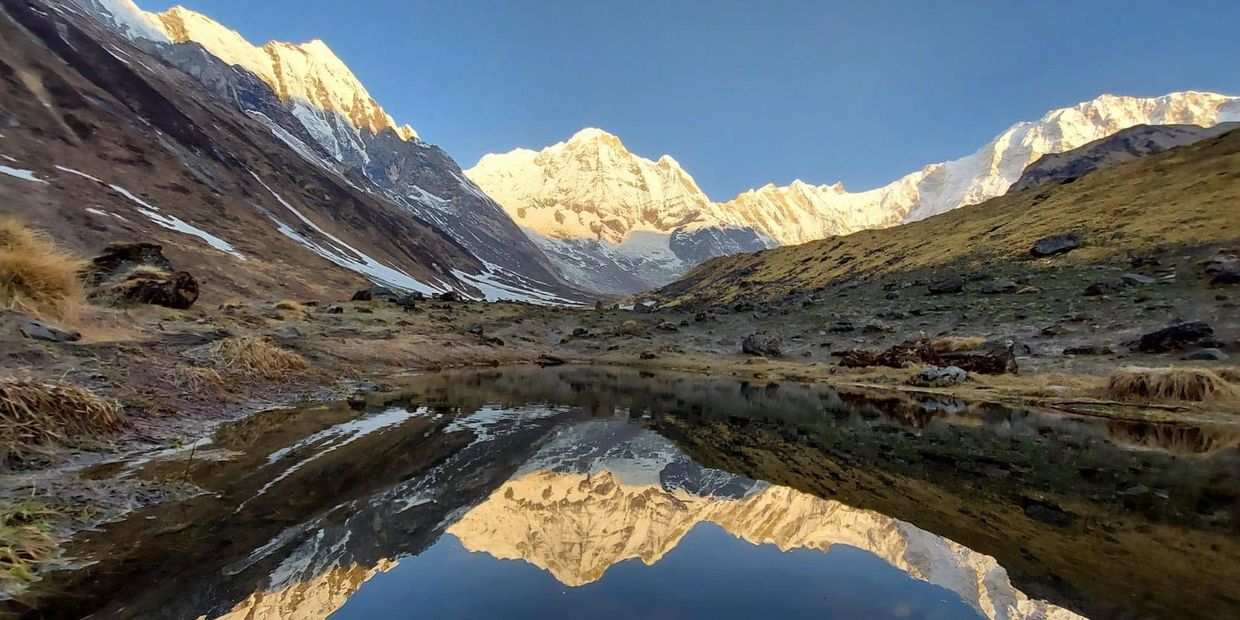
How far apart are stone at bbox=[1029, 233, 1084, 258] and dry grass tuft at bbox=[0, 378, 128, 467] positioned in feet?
174

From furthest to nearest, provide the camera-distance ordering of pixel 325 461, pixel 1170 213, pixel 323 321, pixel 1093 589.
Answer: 1. pixel 1170 213
2. pixel 323 321
3. pixel 325 461
4. pixel 1093 589

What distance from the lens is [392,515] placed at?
8.01 metres

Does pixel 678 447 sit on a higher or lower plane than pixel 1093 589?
lower

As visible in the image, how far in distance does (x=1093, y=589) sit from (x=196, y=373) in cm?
1716

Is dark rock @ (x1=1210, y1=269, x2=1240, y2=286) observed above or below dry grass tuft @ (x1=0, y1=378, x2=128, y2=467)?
above

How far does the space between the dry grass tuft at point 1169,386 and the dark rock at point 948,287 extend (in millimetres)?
25252

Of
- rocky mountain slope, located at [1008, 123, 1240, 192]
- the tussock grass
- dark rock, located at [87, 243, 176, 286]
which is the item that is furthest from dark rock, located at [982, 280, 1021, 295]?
rocky mountain slope, located at [1008, 123, 1240, 192]

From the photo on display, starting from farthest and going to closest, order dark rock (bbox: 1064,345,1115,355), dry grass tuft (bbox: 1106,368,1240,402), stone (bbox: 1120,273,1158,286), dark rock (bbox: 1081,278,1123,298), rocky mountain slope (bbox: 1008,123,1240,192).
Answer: rocky mountain slope (bbox: 1008,123,1240,192) < dark rock (bbox: 1081,278,1123,298) < stone (bbox: 1120,273,1158,286) < dark rock (bbox: 1064,345,1115,355) < dry grass tuft (bbox: 1106,368,1240,402)

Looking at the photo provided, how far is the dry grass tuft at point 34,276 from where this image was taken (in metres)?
13.2

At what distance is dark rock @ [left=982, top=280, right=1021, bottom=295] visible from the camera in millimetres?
39844

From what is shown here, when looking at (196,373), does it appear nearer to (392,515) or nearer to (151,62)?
(392,515)

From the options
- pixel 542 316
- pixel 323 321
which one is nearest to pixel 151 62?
pixel 542 316

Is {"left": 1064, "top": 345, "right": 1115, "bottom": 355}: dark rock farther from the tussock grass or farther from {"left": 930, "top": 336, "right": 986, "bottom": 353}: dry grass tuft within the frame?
the tussock grass

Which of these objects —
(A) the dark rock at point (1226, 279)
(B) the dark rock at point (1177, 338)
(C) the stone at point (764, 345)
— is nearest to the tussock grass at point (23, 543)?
(B) the dark rock at point (1177, 338)
